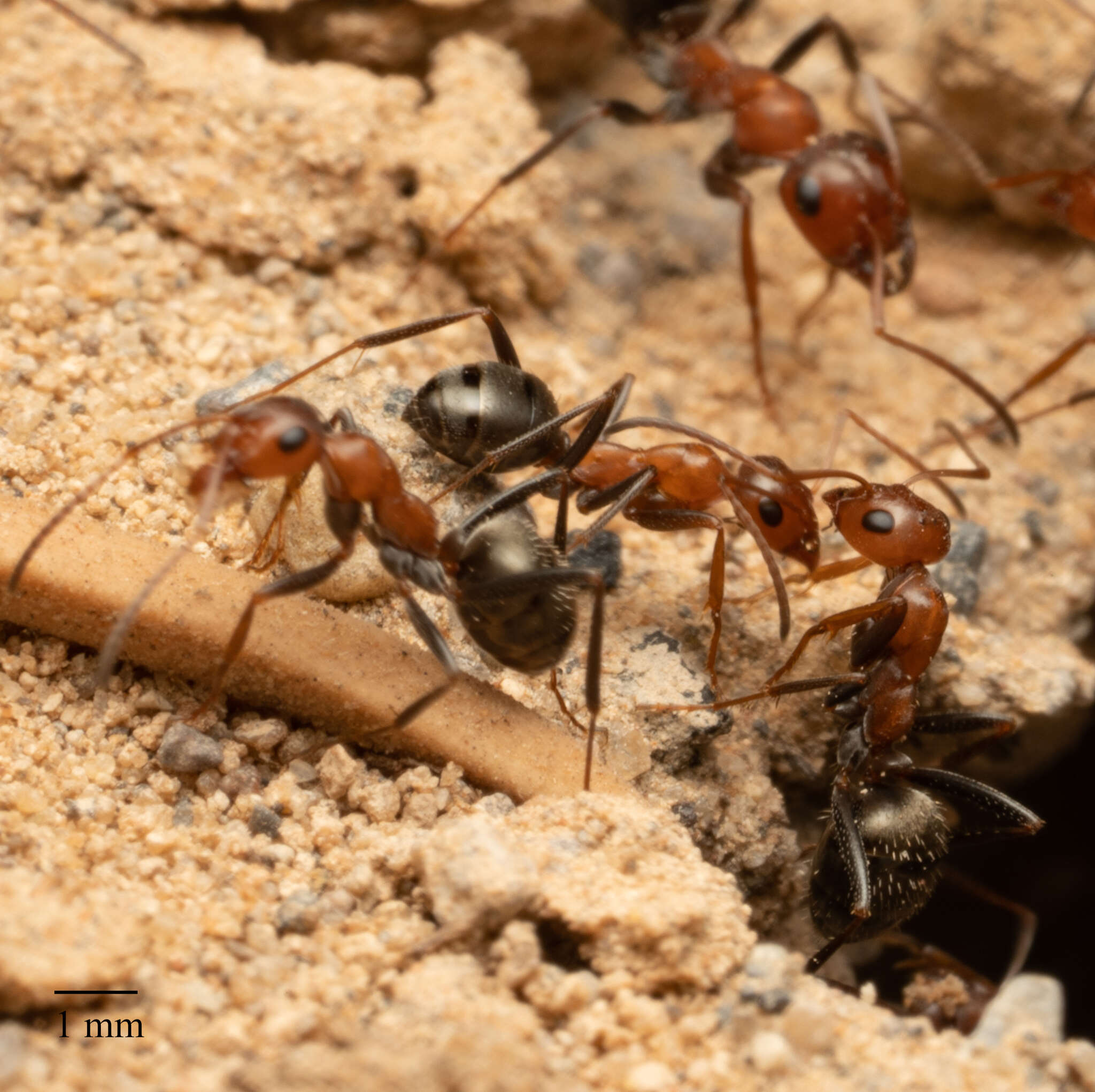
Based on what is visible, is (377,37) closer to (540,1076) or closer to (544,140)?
(544,140)

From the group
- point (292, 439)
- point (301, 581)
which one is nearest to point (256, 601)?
point (301, 581)

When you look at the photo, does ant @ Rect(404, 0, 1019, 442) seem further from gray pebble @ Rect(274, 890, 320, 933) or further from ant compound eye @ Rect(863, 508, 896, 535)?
gray pebble @ Rect(274, 890, 320, 933)

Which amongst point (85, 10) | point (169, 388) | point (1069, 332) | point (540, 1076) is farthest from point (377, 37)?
point (540, 1076)

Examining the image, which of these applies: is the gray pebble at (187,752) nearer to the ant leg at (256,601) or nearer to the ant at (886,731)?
the ant leg at (256,601)

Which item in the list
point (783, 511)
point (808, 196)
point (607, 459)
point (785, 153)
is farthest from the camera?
point (785, 153)

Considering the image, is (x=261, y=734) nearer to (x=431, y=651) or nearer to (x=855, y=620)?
(x=431, y=651)

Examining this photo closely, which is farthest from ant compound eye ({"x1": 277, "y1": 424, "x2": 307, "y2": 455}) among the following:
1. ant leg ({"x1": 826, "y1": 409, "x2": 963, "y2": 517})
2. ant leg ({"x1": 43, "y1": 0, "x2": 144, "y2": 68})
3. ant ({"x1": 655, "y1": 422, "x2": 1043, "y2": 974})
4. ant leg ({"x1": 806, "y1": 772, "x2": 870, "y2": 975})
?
ant leg ({"x1": 43, "y1": 0, "x2": 144, "y2": 68})
